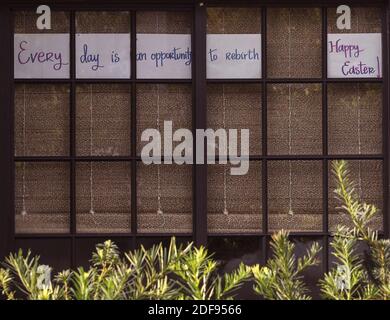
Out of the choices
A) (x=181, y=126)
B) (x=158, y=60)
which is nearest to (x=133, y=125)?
(x=181, y=126)

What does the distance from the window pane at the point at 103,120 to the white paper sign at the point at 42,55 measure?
229 mm

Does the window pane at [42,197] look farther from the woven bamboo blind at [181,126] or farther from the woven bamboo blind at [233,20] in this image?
the woven bamboo blind at [233,20]

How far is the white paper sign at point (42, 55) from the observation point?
18.0 feet

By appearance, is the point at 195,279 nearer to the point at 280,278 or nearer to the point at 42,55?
the point at 280,278

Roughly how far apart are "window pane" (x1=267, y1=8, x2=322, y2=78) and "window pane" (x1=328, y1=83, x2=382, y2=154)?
241 mm

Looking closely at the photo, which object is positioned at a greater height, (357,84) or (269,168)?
(357,84)

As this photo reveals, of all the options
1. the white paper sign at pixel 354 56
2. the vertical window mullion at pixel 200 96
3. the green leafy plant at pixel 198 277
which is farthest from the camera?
the white paper sign at pixel 354 56

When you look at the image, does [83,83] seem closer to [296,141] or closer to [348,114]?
[296,141]

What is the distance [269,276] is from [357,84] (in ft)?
13.6

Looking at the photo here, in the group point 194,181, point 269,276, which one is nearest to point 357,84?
point 194,181

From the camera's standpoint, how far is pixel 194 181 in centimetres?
545

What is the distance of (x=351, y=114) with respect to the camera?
552 cm

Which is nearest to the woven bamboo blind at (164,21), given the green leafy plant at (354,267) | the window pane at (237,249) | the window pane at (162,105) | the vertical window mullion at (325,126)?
the window pane at (162,105)
